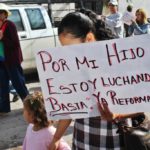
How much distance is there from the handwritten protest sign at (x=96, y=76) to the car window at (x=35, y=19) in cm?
746

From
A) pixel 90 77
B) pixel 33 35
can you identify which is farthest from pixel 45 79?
pixel 33 35

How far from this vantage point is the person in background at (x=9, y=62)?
6.98 meters

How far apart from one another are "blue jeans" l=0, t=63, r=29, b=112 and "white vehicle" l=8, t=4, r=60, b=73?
2.57 meters

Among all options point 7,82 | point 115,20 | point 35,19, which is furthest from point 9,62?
point 35,19

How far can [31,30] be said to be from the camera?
10180 millimetres

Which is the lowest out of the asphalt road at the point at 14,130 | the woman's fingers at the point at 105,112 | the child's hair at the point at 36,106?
the asphalt road at the point at 14,130

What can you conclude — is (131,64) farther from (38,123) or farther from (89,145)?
(38,123)

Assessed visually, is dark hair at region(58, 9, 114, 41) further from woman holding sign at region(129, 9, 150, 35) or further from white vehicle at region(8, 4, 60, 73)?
white vehicle at region(8, 4, 60, 73)

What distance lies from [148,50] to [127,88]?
235mm

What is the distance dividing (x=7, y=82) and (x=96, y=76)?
4830 millimetres

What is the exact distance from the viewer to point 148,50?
107 inches

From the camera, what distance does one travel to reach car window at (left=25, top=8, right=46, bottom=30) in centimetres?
1027

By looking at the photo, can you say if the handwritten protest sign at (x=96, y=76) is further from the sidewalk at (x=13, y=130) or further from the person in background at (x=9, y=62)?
the person in background at (x=9, y=62)

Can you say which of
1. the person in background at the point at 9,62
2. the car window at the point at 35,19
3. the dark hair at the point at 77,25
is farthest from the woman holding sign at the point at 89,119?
the car window at the point at 35,19
